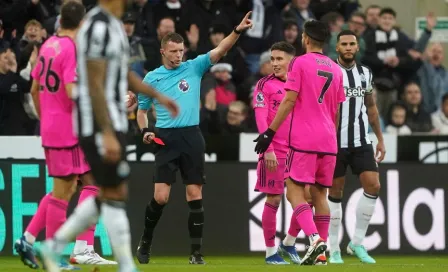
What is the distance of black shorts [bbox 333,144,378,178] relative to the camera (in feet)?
45.1

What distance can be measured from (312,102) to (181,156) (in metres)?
1.73

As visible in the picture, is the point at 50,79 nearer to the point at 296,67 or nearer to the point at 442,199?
the point at 296,67

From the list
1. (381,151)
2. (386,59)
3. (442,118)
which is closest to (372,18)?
(386,59)

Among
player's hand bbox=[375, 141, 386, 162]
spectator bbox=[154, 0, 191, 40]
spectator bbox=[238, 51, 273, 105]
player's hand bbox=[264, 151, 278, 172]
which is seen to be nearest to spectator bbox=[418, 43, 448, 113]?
spectator bbox=[238, 51, 273, 105]

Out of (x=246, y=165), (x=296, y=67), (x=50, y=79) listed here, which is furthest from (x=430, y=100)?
(x=50, y=79)

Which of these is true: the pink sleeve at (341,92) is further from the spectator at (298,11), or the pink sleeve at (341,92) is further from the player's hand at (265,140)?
the spectator at (298,11)

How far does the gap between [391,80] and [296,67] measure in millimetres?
8210

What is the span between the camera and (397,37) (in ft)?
67.2

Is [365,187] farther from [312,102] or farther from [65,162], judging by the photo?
[65,162]

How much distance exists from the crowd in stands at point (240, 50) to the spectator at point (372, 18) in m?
0.02

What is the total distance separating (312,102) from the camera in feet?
40.0

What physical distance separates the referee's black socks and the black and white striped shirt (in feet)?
→ 14.6

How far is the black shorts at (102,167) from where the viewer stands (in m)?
8.55

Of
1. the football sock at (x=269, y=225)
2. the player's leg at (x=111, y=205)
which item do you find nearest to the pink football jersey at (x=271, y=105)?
the football sock at (x=269, y=225)
